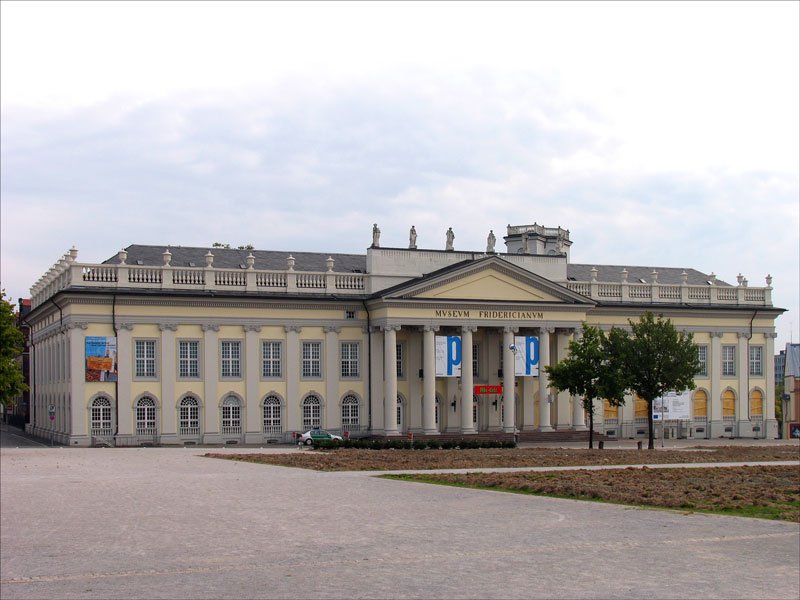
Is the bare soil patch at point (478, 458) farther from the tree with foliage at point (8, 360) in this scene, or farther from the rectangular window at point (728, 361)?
the rectangular window at point (728, 361)

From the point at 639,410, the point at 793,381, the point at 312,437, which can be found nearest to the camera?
the point at 312,437

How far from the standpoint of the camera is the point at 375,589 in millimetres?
17609

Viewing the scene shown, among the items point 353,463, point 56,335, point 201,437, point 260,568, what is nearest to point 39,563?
point 260,568

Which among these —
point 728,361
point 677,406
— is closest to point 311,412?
point 677,406

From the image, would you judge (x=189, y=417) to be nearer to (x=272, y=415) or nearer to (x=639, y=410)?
(x=272, y=415)

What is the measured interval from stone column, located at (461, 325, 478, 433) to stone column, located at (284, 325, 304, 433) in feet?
34.7

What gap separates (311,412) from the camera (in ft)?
229

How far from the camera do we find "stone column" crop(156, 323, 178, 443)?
2562 inches

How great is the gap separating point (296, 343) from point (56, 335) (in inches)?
615

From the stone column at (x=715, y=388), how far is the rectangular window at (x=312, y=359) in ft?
97.5

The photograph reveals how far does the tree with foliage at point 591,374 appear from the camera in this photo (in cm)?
6169

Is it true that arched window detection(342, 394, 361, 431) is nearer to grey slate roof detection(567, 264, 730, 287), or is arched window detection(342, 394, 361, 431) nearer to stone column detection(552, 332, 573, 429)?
stone column detection(552, 332, 573, 429)

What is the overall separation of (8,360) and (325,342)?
2210 cm

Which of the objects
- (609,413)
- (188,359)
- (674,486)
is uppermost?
(188,359)
